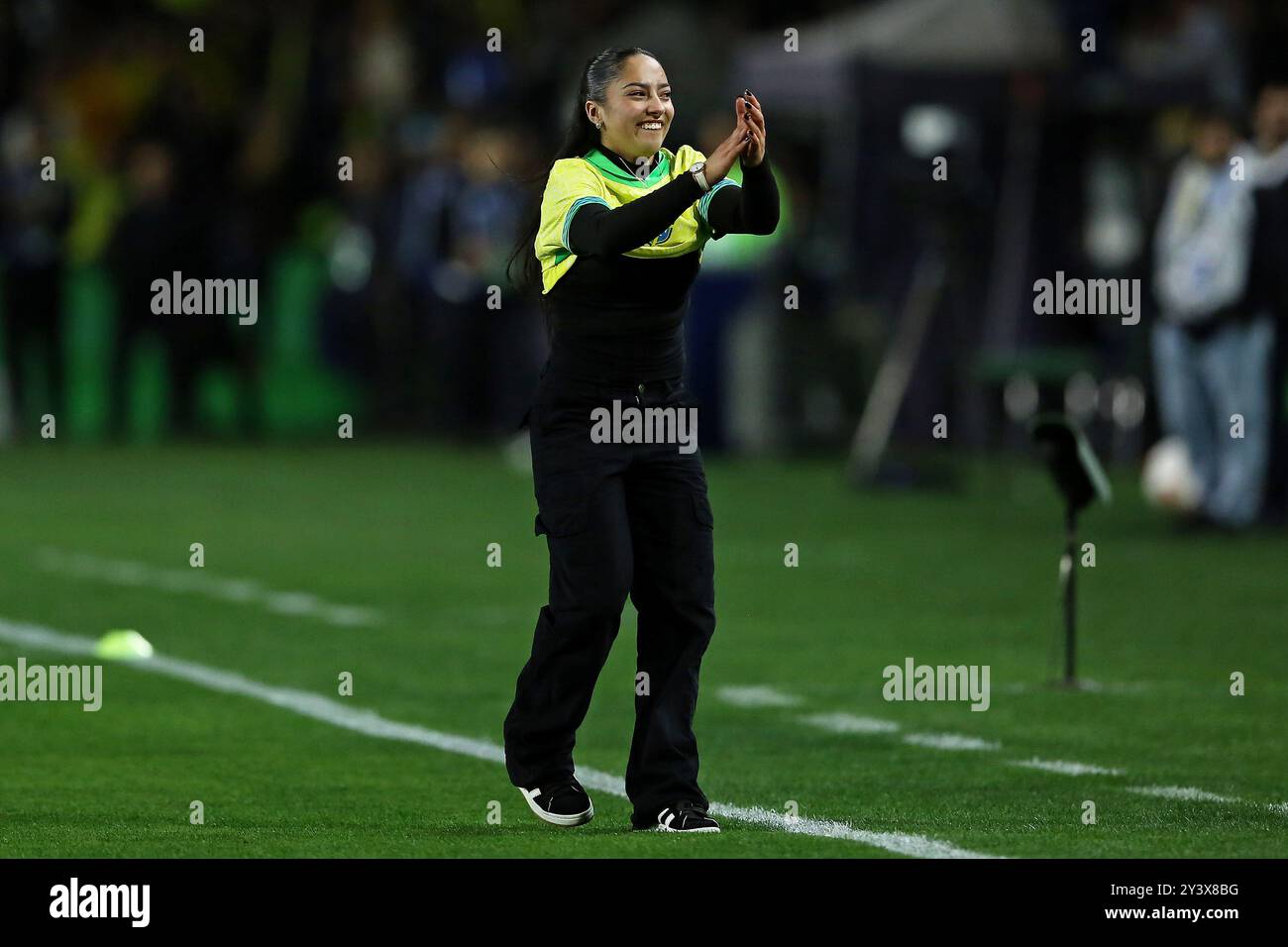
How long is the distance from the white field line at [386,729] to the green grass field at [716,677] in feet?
0.23

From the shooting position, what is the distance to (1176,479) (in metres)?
18.4

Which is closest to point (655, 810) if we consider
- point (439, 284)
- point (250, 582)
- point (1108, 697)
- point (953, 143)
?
point (1108, 697)

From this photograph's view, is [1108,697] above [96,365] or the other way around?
the other way around

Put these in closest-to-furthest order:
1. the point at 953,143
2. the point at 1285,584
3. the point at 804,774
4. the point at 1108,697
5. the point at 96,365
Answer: the point at 804,774, the point at 1108,697, the point at 1285,584, the point at 953,143, the point at 96,365

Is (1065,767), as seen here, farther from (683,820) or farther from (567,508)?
(567,508)

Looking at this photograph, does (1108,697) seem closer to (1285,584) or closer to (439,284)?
(1285,584)

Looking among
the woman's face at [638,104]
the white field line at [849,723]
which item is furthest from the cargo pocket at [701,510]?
the white field line at [849,723]

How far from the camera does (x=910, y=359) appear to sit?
22406 mm

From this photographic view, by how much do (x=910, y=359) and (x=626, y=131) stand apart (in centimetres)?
1439

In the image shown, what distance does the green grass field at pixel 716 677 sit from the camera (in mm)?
8508

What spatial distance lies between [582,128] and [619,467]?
3.08 feet

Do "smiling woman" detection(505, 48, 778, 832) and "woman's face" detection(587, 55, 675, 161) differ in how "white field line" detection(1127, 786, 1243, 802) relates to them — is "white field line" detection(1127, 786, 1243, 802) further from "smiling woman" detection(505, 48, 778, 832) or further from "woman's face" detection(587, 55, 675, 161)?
"woman's face" detection(587, 55, 675, 161)

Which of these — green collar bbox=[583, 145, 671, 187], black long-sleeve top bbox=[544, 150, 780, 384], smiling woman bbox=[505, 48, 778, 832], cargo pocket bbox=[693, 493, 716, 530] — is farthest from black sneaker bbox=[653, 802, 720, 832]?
green collar bbox=[583, 145, 671, 187]
